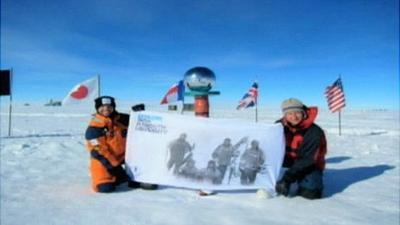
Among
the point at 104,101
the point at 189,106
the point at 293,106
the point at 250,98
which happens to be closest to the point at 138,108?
the point at 104,101

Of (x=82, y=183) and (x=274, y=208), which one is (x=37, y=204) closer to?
(x=82, y=183)

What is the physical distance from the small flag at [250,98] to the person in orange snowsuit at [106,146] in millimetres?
11114

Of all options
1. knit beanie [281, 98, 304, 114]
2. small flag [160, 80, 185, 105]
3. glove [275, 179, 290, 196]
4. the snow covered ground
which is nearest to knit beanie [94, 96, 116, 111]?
the snow covered ground

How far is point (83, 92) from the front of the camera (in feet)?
27.8

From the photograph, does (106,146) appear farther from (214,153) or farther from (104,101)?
(214,153)

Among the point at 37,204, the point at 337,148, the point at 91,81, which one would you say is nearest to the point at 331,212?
the point at 37,204

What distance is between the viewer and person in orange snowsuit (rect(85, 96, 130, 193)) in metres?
5.08

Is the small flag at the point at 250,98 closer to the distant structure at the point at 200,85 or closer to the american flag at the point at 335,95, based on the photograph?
the american flag at the point at 335,95

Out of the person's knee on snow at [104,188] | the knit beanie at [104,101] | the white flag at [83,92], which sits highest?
the white flag at [83,92]

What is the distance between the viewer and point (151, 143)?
5234 millimetres

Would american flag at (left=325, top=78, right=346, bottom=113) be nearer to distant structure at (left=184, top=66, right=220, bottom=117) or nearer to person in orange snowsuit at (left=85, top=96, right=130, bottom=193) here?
distant structure at (left=184, top=66, right=220, bottom=117)

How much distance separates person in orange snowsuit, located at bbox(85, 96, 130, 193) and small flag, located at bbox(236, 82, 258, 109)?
438 inches

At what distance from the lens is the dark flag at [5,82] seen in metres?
13.3

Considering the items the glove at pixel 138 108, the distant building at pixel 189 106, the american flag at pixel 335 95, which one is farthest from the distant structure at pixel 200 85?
the american flag at pixel 335 95
